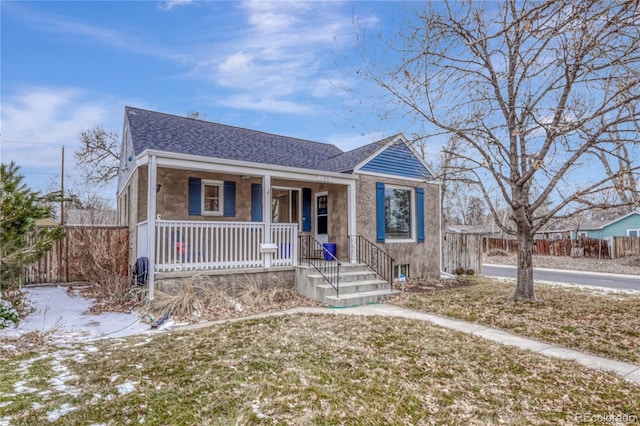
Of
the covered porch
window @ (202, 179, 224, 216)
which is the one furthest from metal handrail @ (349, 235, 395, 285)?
window @ (202, 179, 224, 216)

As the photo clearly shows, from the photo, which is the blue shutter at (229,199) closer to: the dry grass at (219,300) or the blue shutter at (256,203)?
the blue shutter at (256,203)

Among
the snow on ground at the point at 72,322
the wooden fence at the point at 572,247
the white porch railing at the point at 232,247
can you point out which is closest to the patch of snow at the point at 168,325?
the snow on ground at the point at 72,322

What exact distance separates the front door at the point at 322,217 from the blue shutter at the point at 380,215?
1.57m

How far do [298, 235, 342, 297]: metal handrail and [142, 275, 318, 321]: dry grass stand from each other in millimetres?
749

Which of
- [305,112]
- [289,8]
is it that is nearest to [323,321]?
[289,8]

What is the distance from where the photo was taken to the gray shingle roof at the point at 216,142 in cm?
936

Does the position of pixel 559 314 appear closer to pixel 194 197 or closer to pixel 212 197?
pixel 212 197

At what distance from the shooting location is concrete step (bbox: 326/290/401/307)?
775 centimetres

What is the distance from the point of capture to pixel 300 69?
11.1 m

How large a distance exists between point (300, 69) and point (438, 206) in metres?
6.59

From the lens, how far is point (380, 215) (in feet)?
35.9

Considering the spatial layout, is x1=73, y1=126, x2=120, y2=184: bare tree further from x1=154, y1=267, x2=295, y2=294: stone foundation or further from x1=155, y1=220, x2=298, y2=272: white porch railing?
x1=154, y1=267, x2=295, y2=294: stone foundation

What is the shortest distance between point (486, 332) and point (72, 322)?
7137mm

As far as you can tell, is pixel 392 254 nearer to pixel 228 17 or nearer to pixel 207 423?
pixel 228 17
